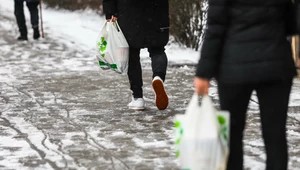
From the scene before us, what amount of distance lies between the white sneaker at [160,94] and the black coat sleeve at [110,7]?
84 cm

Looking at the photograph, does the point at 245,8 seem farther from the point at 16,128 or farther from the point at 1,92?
the point at 1,92

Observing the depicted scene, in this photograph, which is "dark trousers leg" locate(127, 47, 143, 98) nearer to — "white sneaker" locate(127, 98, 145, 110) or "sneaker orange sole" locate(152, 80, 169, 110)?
"white sneaker" locate(127, 98, 145, 110)

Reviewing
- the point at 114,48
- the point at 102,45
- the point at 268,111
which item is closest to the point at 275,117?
the point at 268,111

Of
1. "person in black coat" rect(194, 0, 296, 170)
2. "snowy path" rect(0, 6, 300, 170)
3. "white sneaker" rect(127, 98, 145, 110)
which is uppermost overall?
"person in black coat" rect(194, 0, 296, 170)

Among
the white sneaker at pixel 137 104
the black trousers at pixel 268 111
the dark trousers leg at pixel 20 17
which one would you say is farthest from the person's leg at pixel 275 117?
the dark trousers leg at pixel 20 17

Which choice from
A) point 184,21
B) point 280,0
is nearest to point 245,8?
point 280,0

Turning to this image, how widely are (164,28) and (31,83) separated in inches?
116

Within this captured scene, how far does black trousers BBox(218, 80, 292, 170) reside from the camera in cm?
349

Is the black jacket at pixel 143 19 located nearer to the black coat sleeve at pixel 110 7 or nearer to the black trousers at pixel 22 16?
the black coat sleeve at pixel 110 7

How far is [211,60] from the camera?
3438 mm

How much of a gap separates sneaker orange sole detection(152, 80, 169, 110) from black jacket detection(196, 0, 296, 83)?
9.54 feet

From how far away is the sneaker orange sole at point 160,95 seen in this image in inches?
251

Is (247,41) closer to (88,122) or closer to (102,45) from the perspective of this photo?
(88,122)

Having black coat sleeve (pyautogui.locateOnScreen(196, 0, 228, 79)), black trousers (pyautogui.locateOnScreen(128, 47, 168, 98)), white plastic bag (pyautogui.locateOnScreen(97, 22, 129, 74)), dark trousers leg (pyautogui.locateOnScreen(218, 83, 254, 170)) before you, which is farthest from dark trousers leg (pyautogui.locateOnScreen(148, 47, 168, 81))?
black coat sleeve (pyautogui.locateOnScreen(196, 0, 228, 79))
